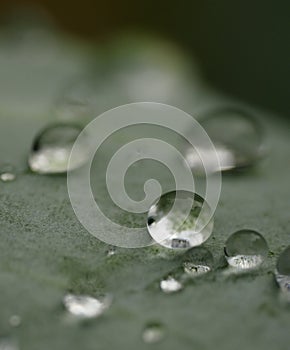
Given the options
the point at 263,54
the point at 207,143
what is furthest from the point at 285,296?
the point at 263,54

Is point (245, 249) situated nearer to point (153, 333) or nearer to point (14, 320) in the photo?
point (153, 333)

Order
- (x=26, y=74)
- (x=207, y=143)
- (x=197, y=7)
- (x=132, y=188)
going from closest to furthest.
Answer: (x=132, y=188) → (x=207, y=143) → (x=26, y=74) → (x=197, y=7)

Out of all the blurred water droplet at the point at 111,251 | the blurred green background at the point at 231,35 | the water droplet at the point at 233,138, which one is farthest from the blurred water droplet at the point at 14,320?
the blurred green background at the point at 231,35

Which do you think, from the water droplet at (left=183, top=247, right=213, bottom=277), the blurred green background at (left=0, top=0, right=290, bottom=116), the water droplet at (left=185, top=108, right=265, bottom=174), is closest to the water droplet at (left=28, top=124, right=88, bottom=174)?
the water droplet at (left=185, top=108, right=265, bottom=174)

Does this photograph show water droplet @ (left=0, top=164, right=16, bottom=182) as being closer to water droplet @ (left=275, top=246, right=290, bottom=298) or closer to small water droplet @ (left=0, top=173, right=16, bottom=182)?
small water droplet @ (left=0, top=173, right=16, bottom=182)

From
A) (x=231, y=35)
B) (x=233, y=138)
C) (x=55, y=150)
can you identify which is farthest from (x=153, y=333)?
(x=231, y=35)

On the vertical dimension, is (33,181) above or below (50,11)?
below

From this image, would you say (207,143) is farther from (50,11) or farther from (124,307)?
(50,11)
